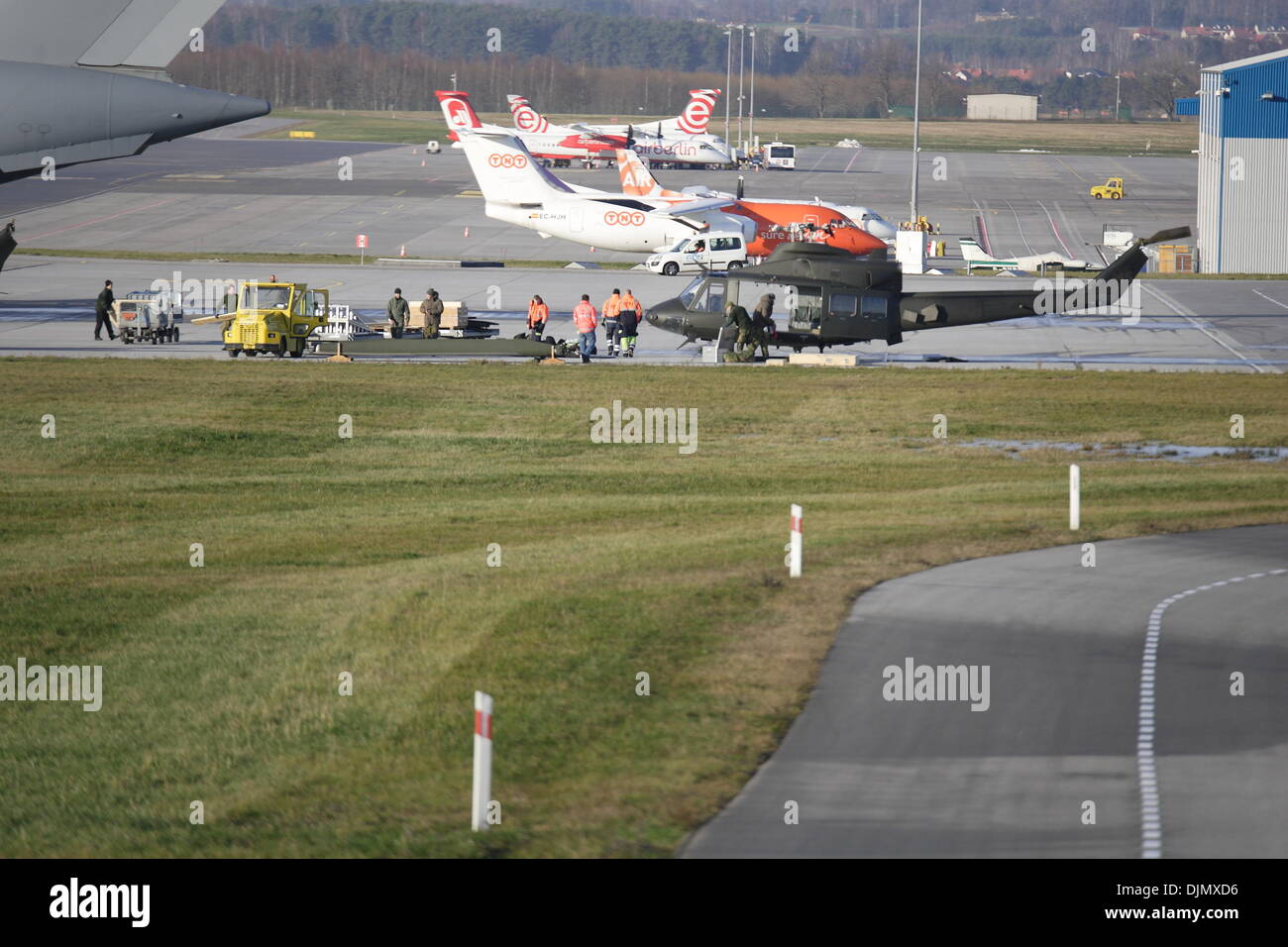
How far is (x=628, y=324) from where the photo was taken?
37.4 m

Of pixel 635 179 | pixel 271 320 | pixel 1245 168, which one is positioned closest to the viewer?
pixel 271 320

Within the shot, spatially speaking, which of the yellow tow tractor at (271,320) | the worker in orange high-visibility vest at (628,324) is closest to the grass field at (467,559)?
the yellow tow tractor at (271,320)

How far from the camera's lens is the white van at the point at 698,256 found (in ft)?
183

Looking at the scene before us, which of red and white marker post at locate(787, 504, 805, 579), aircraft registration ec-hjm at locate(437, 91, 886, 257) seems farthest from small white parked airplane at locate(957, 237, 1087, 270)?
red and white marker post at locate(787, 504, 805, 579)

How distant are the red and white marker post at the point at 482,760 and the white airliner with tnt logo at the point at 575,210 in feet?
170

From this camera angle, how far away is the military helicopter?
36.1 m

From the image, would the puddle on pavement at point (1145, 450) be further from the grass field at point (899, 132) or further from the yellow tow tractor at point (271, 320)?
the grass field at point (899, 132)

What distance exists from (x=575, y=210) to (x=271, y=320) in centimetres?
2585

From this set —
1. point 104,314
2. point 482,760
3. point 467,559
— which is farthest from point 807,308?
point 482,760

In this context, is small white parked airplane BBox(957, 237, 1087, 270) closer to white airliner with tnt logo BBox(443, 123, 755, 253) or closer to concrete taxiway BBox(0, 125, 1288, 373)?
concrete taxiway BBox(0, 125, 1288, 373)

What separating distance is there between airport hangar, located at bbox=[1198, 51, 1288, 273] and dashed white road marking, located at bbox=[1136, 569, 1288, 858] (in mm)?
47727

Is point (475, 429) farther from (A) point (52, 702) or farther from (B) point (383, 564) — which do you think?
(A) point (52, 702)

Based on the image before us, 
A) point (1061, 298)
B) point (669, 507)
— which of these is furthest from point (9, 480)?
point (1061, 298)

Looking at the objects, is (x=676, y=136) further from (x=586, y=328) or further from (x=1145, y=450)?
(x=1145, y=450)
